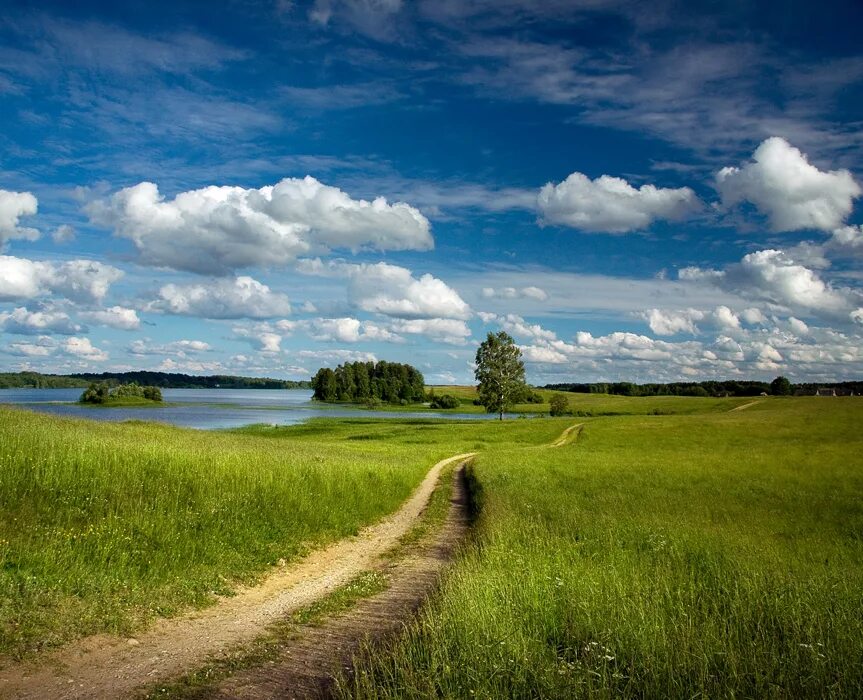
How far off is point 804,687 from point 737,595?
2807 mm

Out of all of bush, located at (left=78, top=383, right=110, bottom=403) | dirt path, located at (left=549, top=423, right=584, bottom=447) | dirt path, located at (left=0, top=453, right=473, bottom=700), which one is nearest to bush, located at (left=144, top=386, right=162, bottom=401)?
bush, located at (left=78, top=383, right=110, bottom=403)

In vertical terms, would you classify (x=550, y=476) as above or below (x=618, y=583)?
below

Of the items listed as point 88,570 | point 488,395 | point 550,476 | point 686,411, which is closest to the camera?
point 88,570

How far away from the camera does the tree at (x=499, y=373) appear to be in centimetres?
9206

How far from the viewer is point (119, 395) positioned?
137375mm

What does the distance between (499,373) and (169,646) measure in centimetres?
8518

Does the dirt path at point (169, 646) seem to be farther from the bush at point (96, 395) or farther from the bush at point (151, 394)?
the bush at point (151, 394)

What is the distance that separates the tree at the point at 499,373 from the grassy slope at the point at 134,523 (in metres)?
71.2

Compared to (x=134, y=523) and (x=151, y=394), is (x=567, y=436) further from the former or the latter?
(x=151, y=394)

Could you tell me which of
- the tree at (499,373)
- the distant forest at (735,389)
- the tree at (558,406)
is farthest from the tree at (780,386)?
the tree at (499,373)

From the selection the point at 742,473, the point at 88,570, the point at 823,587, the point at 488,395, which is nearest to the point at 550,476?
the point at 742,473

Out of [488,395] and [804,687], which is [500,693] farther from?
[488,395]

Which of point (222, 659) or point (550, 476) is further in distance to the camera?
point (550, 476)

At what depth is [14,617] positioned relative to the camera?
26.8 feet
